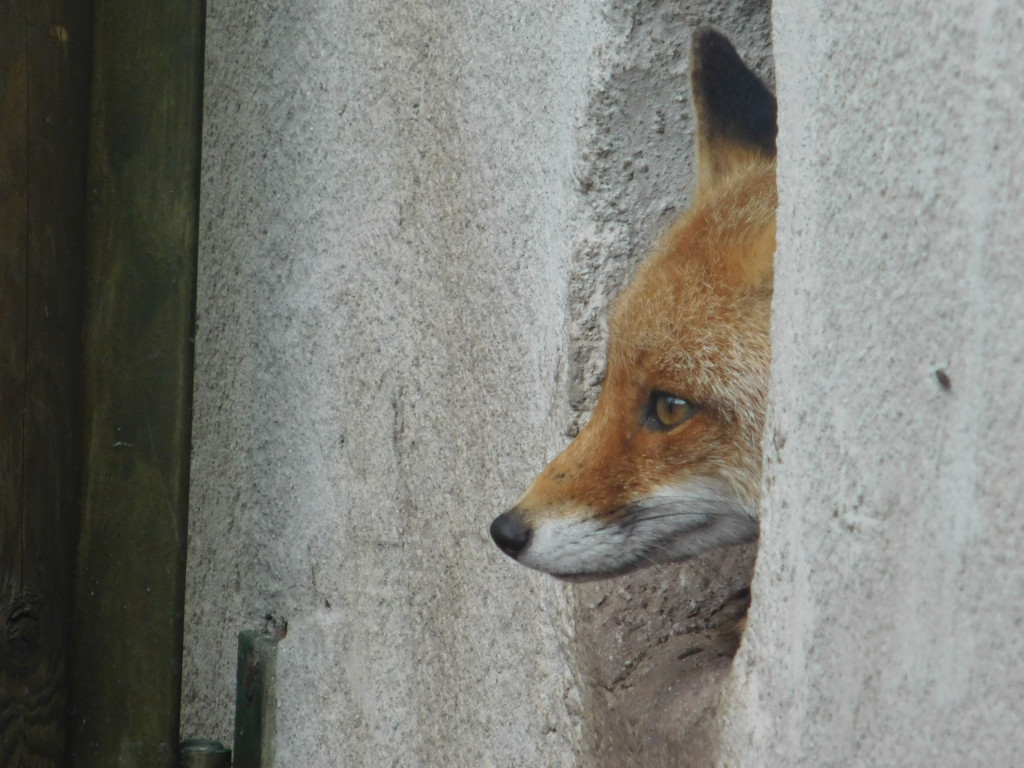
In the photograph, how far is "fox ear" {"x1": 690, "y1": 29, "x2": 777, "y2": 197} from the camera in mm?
2262

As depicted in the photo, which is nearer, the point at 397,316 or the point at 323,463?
the point at 397,316

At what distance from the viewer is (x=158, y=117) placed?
3.39 metres

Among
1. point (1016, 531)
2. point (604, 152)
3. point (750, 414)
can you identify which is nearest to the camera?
point (1016, 531)

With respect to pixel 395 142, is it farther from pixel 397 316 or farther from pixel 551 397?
pixel 551 397

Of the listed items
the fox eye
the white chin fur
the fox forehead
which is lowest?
the white chin fur

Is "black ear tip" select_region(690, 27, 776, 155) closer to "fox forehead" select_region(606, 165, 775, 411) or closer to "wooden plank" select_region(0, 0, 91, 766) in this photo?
"fox forehead" select_region(606, 165, 775, 411)

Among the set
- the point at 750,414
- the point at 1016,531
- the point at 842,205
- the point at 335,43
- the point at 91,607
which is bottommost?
the point at 91,607

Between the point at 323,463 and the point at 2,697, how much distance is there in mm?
1121

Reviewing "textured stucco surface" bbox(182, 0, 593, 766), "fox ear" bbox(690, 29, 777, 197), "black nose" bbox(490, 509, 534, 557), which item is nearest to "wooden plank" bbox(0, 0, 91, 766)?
"textured stucco surface" bbox(182, 0, 593, 766)

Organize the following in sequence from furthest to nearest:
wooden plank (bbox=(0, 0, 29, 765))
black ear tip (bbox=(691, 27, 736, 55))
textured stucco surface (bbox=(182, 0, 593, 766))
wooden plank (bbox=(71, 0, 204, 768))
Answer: wooden plank (bbox=(71, 0, 204, 768)) → wooden plank (bbox=(0, 0, 29, 765)) → textured stucco surface (bbox=(182, 0, 593, 766)) → black ear tip (bbox=(691, 27, 736, 55))

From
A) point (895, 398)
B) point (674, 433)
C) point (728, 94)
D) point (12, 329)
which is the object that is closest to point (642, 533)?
point (674, 433)

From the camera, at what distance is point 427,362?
9.52ft

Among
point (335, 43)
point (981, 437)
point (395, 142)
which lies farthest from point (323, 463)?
point (981, 437)

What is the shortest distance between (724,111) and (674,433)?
0.77m
